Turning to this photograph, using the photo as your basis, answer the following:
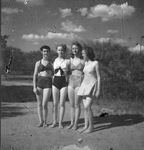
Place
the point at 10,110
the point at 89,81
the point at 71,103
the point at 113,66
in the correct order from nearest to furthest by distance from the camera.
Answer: the point at 89,81 < the point at 71,103 < the point at 10,110 < the point at 113,66

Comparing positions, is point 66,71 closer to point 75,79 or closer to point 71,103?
point 75,79

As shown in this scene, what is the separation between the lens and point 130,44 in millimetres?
4605

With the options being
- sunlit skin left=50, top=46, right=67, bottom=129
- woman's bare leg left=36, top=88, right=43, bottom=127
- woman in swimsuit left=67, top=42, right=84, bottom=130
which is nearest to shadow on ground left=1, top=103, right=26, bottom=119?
woman's bare leg left=36, top=88, right=43, bottom=127

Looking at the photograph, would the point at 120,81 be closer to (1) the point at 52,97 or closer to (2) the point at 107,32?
(2) the point at 107,32

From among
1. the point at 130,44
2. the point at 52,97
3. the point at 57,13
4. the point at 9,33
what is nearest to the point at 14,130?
the point at 52,97

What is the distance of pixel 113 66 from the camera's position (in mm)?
4863

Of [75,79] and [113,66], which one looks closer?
[75,79]

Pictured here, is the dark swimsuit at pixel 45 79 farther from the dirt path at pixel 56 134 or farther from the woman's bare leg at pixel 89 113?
the woman's bare leg at pixel 89 113

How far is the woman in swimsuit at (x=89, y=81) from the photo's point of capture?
4.10 metres

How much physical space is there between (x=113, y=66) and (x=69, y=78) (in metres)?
1.15

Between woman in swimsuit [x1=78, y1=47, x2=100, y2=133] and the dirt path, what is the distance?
0.40 metres

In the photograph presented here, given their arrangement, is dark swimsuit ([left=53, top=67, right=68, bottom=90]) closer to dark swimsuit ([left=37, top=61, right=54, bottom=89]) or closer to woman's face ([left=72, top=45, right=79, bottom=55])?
dark swimsuit ([left=37, top=61, right=54, bottom=89])

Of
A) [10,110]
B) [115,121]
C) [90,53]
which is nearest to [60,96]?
[90,53]

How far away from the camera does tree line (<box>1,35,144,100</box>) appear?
432 centimetres
